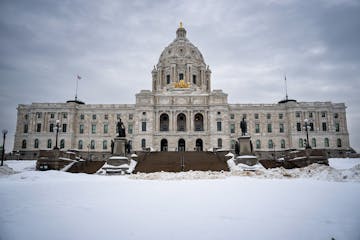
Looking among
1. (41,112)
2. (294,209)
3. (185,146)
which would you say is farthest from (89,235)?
(41,112)

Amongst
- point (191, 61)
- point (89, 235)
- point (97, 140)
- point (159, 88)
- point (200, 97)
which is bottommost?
point (89, 235)

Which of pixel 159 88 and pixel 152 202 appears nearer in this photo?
pixel 152 202

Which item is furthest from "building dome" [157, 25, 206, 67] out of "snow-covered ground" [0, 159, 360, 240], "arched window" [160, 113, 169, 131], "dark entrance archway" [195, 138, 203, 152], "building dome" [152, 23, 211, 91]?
"snow-covered ground" [0, 159, 360, 240]

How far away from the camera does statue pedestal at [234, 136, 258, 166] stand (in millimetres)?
27722

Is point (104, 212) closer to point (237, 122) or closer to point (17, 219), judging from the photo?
point (17, 219)

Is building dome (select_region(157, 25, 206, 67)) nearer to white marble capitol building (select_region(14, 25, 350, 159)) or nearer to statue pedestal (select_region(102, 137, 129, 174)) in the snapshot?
white marble capitol building (select_region(14, 25, 350, 159))

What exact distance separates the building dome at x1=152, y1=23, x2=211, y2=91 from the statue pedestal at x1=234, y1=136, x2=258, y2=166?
1623 inches

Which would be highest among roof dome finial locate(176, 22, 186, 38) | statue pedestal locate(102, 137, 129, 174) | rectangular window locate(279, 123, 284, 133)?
roof dome finial locate(176, 22, 186, 38)

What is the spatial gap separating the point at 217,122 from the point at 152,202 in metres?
51.1

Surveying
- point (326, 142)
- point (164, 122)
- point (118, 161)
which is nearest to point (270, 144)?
point (326, 142)

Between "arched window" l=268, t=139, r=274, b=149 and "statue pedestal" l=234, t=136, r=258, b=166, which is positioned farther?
"arched window" l=268, t=139, r=274, b=149

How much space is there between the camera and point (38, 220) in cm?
574

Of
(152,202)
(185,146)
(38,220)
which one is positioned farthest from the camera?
(185,146)

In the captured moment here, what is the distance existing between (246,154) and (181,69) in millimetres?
46993
